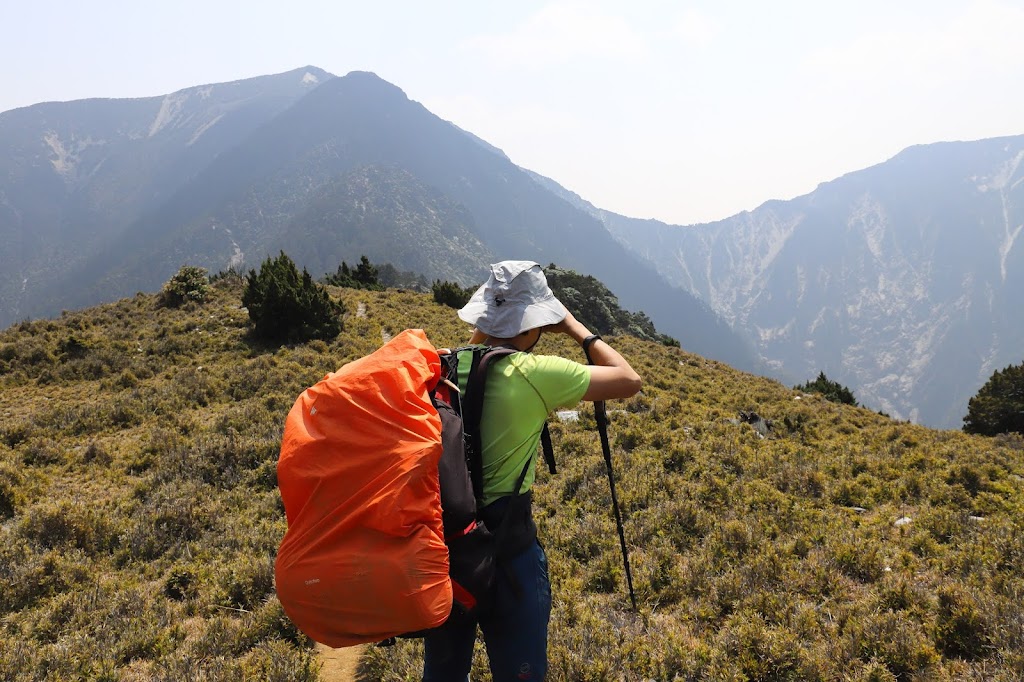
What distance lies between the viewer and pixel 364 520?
68.5 inches

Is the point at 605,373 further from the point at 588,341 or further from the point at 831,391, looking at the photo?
the point at 831,391

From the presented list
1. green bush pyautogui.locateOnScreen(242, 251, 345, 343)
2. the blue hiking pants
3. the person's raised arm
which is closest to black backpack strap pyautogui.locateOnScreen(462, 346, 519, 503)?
the blue hiking pants

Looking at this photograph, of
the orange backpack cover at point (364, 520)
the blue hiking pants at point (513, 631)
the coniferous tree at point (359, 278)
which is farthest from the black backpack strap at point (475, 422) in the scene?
the coniferous tree at point (359, 278)

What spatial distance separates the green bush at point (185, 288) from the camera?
75.9 ft

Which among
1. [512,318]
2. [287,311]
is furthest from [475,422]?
[287,311]

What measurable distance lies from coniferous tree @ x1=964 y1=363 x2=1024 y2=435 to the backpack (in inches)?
697

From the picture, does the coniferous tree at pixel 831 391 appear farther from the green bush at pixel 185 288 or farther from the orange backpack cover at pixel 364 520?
the green bush at pixel 185 288

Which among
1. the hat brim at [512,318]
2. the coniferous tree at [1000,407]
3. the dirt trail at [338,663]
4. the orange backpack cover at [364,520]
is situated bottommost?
the dirt trail at [338,663]

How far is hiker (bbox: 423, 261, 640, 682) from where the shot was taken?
2.21 meters

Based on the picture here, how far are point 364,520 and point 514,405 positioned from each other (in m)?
0.80

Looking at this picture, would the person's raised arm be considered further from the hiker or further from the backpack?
the backpack

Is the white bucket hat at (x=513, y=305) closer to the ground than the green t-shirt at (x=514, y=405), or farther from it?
farther from it

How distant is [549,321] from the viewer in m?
2.45

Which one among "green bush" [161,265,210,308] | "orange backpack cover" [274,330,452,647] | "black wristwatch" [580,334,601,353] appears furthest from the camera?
"green bush" [161,265,210,308]
